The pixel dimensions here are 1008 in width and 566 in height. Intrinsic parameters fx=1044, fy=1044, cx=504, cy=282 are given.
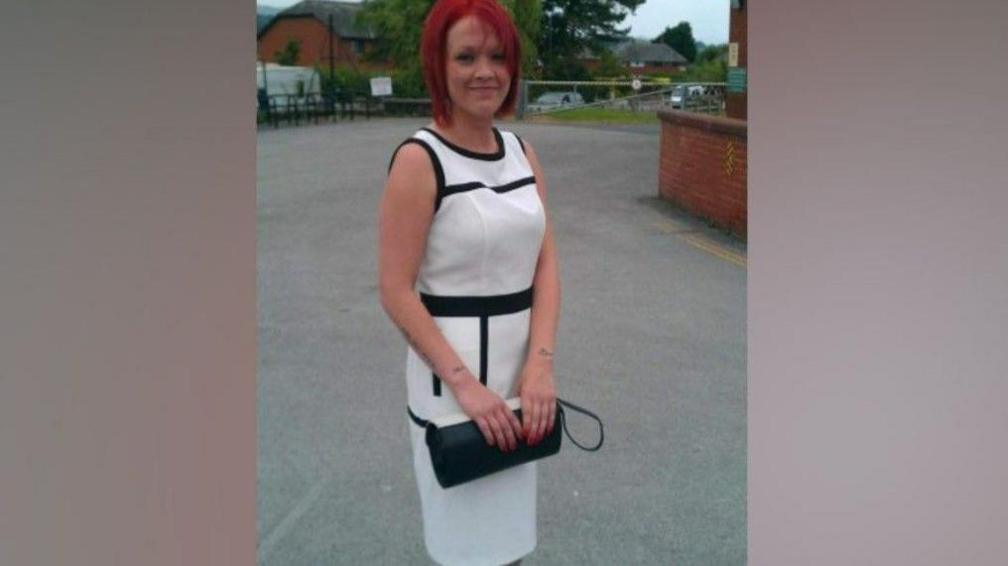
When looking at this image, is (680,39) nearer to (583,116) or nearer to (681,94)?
(583,116)

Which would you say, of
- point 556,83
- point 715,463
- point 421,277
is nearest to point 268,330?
point 715,463

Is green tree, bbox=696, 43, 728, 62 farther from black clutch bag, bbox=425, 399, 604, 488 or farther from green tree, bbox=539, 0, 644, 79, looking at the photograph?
black clutch bag, bbox=425, 399, 604, 488

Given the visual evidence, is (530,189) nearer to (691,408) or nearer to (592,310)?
(691,408)

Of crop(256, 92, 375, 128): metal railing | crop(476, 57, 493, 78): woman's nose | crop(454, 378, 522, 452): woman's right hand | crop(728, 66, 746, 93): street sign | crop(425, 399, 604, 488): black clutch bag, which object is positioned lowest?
crop(425, 399, 604, 488): black clutch bag

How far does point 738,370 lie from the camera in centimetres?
453

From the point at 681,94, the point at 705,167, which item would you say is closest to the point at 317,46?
the point at 705,167

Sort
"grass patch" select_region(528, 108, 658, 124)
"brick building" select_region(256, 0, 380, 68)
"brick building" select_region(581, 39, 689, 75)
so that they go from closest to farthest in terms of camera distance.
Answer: "brick building" select_region(581, 39, 689, 75) → "grass patch" select_region(528, 108, 658, 124) → "brick building" select_region(256, 0, 380, 68)

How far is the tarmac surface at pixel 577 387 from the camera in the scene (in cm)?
305

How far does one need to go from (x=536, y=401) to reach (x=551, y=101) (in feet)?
3.45

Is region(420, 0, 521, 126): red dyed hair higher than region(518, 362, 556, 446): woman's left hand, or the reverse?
region(420, 0, 521, 126): red dyed hair

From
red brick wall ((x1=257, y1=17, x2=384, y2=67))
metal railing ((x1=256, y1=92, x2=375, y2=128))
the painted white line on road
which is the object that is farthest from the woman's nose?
metal railing ((x1=256, y1=92, x2=375, y2=128))

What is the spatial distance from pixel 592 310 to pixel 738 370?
1285 millimetres

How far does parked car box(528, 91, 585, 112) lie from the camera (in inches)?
102

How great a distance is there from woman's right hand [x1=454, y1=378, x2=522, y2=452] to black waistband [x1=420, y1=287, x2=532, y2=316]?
125 mm
